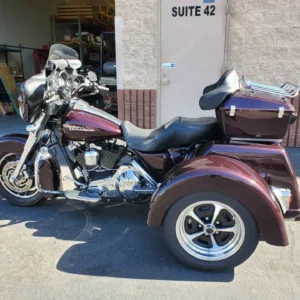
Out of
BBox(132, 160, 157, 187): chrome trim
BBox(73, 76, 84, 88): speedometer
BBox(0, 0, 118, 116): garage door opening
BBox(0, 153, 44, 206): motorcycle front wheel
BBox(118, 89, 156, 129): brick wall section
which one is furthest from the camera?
BBox(0, 0, 118, 116): garage door opening

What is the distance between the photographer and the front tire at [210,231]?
7.54 feet

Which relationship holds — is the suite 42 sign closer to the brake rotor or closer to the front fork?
the front fork

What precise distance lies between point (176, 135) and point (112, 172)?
0.76m

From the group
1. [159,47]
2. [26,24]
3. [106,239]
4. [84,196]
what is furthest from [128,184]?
[26,24]

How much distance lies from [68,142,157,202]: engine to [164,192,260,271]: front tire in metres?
0.56

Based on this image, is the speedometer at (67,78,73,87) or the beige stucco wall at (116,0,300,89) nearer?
the speedometer at (67,78,73,87)

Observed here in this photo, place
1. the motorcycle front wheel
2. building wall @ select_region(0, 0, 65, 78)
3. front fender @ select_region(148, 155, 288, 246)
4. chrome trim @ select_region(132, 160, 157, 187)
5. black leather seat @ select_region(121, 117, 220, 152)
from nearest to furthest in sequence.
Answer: front fender @ select_region(148, 155, 288, 246) → black leather seat @ select_region(121, 117, 220, 152) → chrome trim @ select_region(132, 160, 157, 187) → the motorcycle front wheel → building wall @ select_region(0, 0, 65, 78)

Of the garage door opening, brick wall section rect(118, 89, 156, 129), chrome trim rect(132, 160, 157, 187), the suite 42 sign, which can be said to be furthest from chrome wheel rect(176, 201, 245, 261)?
the garage door opening

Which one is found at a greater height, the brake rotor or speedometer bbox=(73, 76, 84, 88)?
speedometer bbox=(73, 76, 84, 88)

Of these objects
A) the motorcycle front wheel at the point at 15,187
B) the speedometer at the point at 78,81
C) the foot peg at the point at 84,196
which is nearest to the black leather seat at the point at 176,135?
the foot peg at the point at 84,196

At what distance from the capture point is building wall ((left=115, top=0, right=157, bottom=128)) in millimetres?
5711

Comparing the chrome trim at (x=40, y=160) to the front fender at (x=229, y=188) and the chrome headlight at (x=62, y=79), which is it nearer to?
→ the chrome headlight at (x=62, y=79)

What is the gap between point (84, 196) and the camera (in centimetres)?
298

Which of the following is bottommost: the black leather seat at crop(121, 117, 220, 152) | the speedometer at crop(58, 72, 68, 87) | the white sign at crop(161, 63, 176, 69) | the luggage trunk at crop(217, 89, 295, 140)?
the black leather seat at crop(121, 117, 220, 152)
